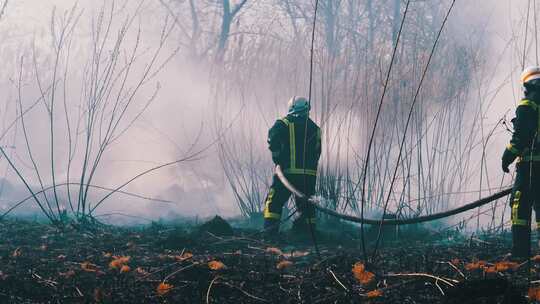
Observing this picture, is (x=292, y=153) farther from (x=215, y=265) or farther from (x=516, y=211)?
(x=215, y=265)

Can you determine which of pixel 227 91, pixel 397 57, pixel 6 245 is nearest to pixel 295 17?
pixel 227 91

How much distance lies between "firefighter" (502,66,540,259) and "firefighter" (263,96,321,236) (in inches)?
89.1

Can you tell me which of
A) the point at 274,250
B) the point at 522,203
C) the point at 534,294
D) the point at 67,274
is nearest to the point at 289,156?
the point at 274,250

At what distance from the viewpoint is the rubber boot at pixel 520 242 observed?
15.6 feet

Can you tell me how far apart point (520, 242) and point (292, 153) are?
8.61 ft

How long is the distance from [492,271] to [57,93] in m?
13.4

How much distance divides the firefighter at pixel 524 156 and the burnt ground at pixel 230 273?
0.26 meters

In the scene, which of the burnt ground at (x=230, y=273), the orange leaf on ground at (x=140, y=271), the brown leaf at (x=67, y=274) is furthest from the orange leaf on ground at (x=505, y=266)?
the brown leaf at (x=67, y=274)

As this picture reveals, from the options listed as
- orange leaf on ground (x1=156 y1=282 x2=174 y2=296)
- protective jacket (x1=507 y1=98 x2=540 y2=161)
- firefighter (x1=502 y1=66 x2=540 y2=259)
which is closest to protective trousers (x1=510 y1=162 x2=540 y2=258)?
firefighter (x1=502 y1=66 x2=540 y2=259)

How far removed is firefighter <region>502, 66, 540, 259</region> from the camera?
4.80 meters

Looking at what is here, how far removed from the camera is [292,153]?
6652 millimetres

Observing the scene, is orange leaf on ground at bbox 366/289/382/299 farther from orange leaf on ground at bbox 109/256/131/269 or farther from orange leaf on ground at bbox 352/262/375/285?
orange leaf on ground at bbox 109/256/131/269

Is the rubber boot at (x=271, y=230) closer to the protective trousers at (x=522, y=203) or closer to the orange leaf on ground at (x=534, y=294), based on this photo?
the protective trousers at (x=522, y=203)

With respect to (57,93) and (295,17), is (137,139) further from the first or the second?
(295,17)
